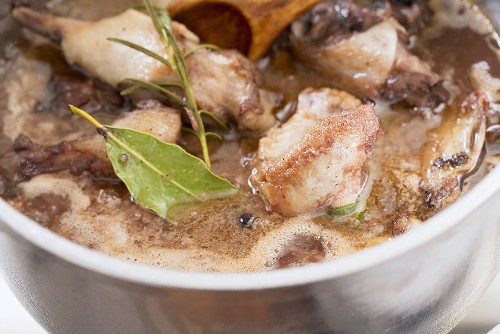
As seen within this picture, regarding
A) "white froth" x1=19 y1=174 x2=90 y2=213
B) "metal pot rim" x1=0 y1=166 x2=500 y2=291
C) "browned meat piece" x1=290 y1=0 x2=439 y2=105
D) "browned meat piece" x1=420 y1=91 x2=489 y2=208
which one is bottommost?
"white froth" x1=19 y1=174 x2=90 y2=213

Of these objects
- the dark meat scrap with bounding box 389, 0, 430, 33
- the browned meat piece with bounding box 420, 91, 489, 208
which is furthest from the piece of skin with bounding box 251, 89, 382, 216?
the dark meat scrap with bounding box 389, 0, 430, 33

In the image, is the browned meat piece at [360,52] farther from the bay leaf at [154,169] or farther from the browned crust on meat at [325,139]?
the bay leaf at [154,169]

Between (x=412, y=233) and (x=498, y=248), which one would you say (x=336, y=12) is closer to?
(x=498, y=248)

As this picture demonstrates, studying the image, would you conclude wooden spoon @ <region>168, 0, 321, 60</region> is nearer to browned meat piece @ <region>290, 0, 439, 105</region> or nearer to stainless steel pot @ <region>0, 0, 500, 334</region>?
browned meat piece @ <region>290, 0, 439, 105</region>

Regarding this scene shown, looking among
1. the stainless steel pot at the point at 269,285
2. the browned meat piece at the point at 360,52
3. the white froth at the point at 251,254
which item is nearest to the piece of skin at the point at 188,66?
the browned meat piece at the point at 360,52

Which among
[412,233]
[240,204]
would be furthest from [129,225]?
[412,233]

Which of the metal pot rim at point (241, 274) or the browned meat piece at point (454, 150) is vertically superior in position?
the metal pot rim at point (241, 274)
